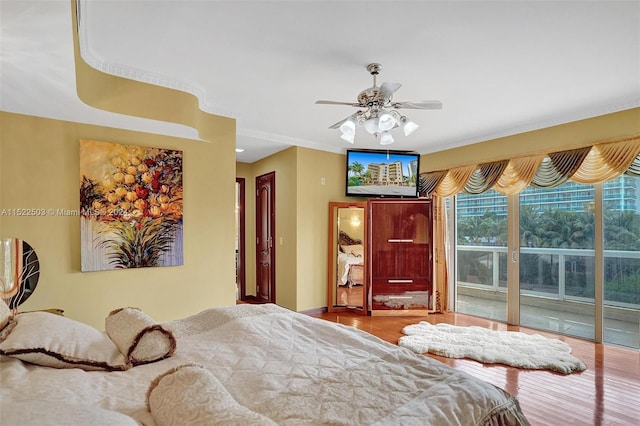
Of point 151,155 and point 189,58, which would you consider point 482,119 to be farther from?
point 151,155

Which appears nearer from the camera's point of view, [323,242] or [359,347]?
[359,347]

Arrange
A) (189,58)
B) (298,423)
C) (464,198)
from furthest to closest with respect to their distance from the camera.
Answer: (464,198) < (189,58) < (298,423)

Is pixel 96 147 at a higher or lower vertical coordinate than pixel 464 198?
higher

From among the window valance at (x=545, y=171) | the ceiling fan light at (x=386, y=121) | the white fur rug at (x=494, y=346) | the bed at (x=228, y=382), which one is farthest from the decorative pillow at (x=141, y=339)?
the window valance at (x=545, y=171)

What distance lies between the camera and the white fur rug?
3.17 m

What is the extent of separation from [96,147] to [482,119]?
3.94 metres

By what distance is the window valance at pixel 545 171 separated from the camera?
3480 mm

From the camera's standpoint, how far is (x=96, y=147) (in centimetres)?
298

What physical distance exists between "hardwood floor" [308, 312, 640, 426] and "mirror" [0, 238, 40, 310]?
3432mm

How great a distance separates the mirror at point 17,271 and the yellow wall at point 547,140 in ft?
16.3

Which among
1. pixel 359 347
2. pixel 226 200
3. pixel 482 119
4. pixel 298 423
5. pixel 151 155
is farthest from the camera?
pixel 482 119

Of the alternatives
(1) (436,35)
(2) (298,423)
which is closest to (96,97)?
(1) (436,35)

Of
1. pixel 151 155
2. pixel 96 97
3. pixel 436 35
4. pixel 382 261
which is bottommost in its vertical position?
pixel 382 261

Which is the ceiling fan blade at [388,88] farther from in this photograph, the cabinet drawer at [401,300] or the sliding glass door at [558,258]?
the cabinet drawer at [401,300]
